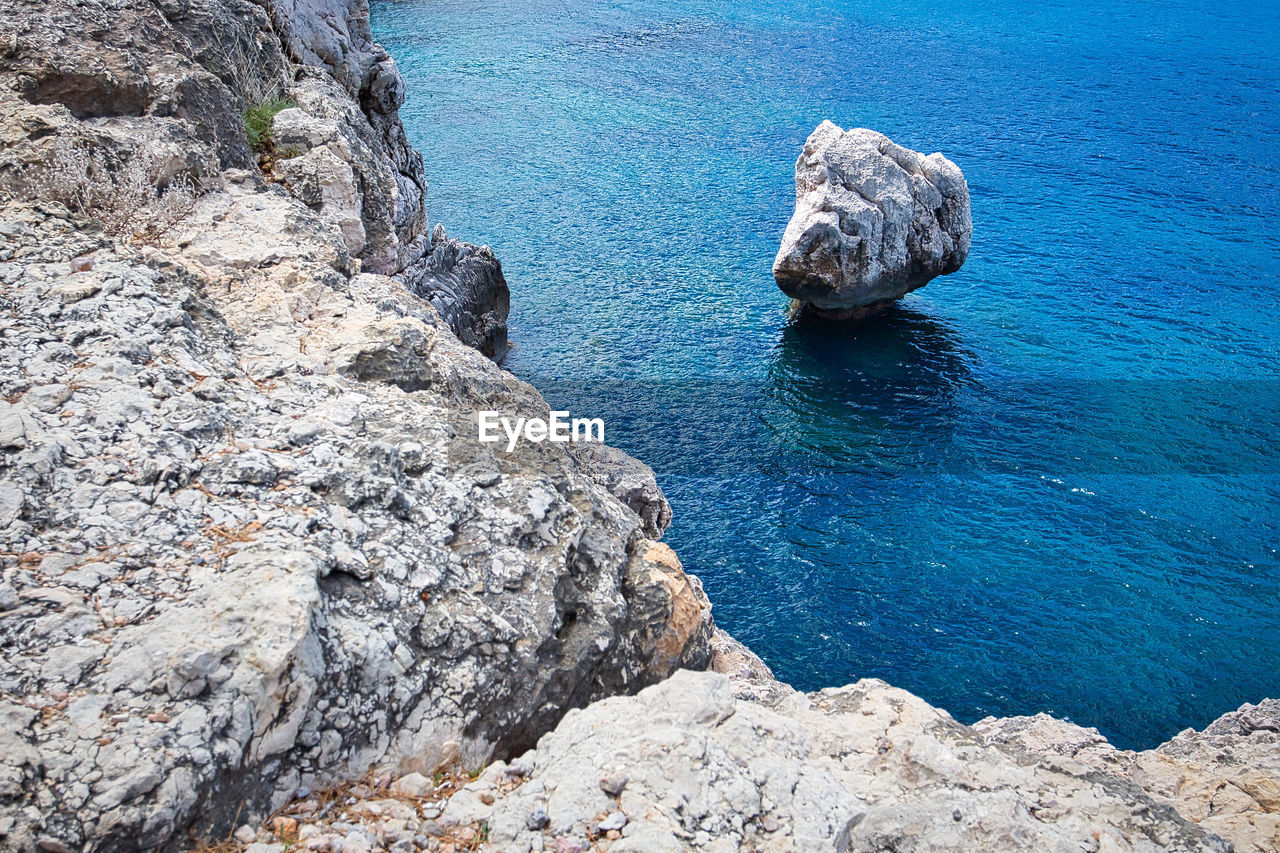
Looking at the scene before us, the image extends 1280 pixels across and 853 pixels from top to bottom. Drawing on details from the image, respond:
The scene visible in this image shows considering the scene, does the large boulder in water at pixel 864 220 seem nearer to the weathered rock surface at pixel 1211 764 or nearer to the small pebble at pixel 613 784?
the weathered rock surface at pixel 1211 764

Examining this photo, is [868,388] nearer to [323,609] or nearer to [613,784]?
[613,784]

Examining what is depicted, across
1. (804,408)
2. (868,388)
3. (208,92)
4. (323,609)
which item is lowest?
(804,408)

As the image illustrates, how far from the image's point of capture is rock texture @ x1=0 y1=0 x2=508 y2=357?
737 cm

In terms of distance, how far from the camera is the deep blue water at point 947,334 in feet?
45.4

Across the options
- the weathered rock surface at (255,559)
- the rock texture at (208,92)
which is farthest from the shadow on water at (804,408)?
the weathered rock surface at (255,559)

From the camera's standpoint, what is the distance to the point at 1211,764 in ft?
26.8

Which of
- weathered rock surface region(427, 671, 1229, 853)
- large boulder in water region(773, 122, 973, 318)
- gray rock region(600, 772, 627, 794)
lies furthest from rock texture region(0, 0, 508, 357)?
large boulder in water region(773, 122, 973, 318)

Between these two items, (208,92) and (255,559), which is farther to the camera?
(208,92)

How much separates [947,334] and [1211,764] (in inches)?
585

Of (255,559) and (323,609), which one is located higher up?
(255,559)

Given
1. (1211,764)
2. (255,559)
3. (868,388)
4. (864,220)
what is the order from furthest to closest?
(864,220)
(868,388)
(1211,764)
(255,559)

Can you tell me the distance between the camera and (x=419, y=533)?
5188 mm
